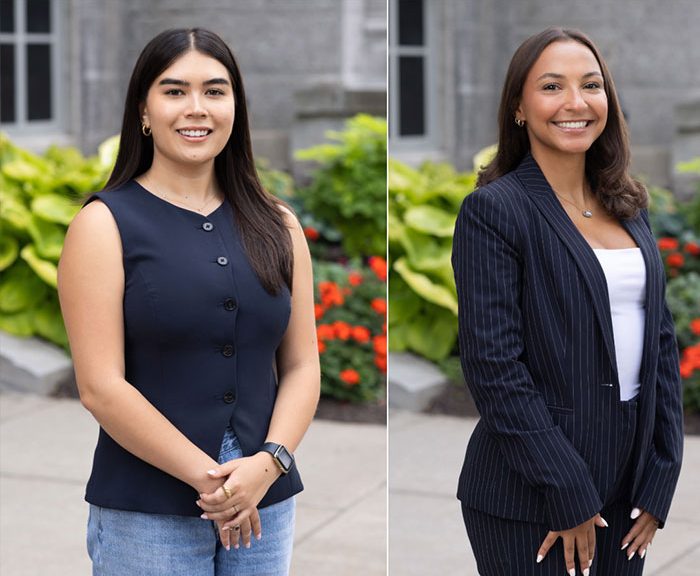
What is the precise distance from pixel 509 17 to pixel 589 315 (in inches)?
333

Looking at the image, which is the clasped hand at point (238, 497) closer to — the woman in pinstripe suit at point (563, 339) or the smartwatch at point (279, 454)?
the smartwatch at point (279, 454)

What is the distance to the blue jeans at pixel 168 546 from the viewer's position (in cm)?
244

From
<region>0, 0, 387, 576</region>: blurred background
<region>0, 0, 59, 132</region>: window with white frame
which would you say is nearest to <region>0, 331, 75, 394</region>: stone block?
<region>0, 0, 387, 576</region>: blurred background

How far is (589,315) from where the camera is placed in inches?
96.1

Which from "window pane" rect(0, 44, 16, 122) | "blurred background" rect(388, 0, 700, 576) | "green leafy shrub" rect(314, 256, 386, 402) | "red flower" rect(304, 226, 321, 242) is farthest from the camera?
"window pane" rect(0, 44, 16, 122)

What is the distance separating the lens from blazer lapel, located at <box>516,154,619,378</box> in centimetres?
245

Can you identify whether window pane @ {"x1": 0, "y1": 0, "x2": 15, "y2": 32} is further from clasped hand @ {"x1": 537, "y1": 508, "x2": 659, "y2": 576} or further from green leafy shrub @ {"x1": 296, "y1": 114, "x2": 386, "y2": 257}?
clasped hand @ {"x1": 537, "y1": 508, "x2": 659, "y2": 576}

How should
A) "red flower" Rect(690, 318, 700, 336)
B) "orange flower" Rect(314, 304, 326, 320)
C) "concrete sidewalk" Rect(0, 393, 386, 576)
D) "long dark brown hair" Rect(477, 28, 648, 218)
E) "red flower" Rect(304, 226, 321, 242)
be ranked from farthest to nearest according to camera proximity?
"red flower" Rect(304, 226, 321, 242) < "orange flower" Rect(314, 304, 326, 320) < "red flower" Rect(690, 318, 700, 336) < "concrete sidewalk" Rect(0, 393, 386, 576) < "long dark brown hair" Rect(477, 28, 648, 218)

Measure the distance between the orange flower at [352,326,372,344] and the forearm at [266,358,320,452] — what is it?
4.38 m

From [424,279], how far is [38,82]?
4466mm

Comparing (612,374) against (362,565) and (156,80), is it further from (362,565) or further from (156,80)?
(362,565)

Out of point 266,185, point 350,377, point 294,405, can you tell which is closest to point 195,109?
point 294,405

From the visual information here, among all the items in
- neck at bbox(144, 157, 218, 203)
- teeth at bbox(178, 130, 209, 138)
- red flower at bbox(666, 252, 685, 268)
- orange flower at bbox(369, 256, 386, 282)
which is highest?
teeth at bbox(178, 130, 209, 138)

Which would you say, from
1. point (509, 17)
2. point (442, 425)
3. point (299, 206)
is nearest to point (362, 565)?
point (442, 425)
